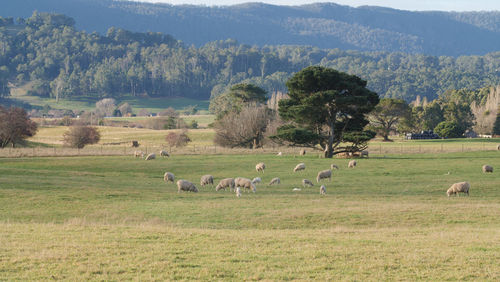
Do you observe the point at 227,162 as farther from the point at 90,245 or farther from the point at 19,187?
the point at 90,245

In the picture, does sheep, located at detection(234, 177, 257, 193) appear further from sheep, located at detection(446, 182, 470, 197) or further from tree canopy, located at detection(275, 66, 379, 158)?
tree canopy, located at detection(275, 66, 379, 158)

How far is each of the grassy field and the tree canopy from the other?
16187 millimetres

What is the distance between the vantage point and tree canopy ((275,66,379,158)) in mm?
60656

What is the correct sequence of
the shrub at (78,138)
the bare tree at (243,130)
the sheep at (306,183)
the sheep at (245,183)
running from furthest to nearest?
the bare tree at (243,130)
the shrub at (78,138)
the sheep at (306,183)
the sheep at (245,183)

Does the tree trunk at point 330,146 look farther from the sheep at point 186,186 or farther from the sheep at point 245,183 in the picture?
the sheep at point 186,186

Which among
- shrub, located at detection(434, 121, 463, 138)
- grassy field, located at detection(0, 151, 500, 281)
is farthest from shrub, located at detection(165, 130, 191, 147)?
shrub, located at detection(434, 121, 463, 138)

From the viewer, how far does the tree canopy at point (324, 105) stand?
6066 centimetres

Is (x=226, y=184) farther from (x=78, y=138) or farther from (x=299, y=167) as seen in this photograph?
(x=78, y=138)

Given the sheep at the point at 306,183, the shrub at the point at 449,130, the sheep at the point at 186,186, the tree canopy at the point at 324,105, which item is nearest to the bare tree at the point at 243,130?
the tree canopy at the point at 324,105

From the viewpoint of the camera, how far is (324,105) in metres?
61.9

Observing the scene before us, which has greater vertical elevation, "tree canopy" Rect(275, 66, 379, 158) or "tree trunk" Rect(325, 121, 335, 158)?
"tree canopy" Rect(275, 66, 379, 158)

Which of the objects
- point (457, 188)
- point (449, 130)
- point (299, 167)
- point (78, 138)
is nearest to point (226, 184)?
point (457, 188)

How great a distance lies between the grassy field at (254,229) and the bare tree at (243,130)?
41.2 m

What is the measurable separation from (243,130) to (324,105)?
26148 mm
